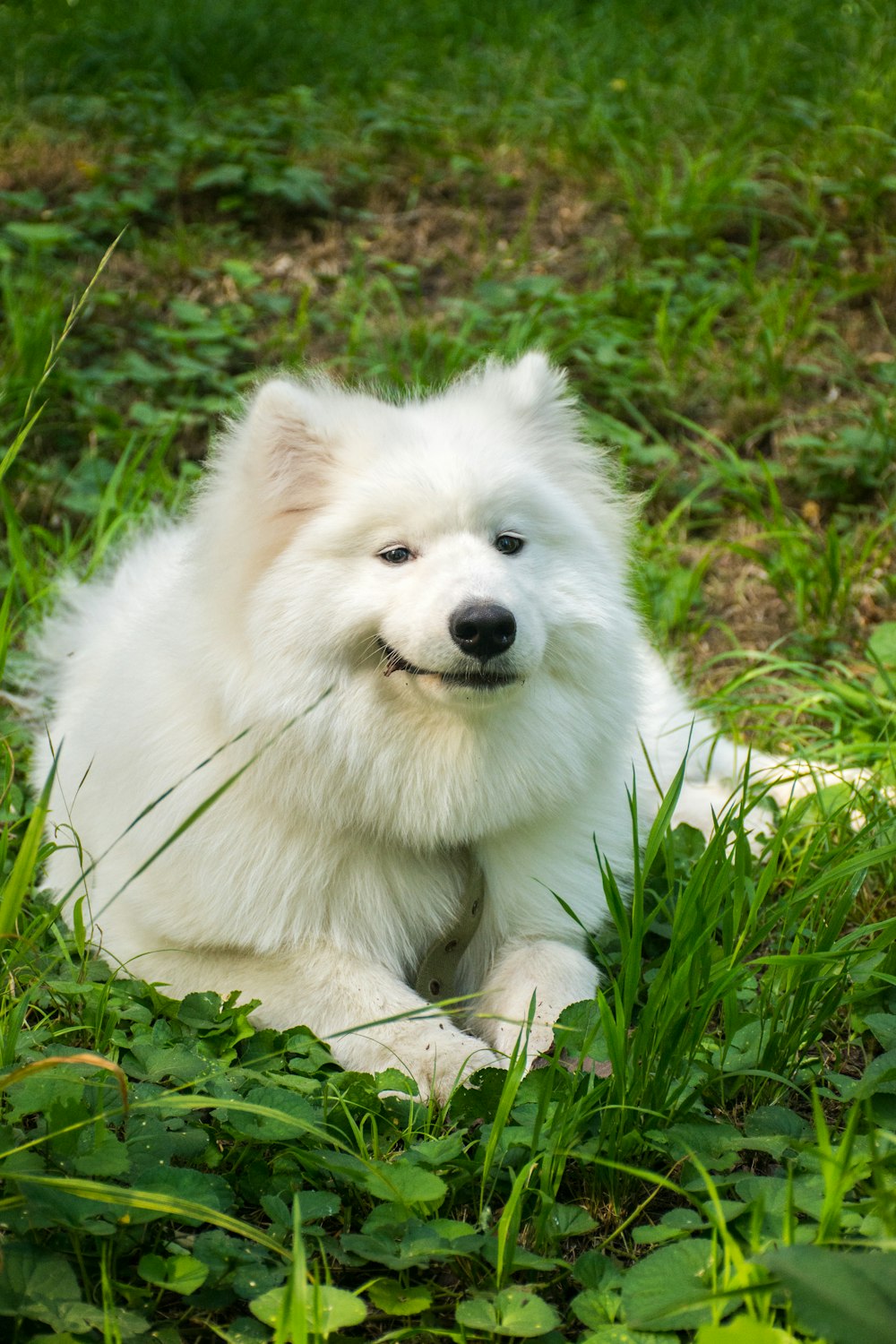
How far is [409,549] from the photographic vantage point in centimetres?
232

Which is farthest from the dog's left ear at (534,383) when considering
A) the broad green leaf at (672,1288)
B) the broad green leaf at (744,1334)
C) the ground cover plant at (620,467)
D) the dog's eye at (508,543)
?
the broad green leaf at (744,1334)

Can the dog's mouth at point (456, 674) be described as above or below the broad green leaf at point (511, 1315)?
above

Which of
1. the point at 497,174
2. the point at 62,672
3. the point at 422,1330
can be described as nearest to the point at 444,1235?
the point at 422,1330

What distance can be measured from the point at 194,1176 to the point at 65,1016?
0.64 m

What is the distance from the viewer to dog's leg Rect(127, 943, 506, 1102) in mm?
2172

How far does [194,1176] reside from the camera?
5.49ft

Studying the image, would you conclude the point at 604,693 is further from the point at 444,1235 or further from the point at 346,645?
the point at 444,1235

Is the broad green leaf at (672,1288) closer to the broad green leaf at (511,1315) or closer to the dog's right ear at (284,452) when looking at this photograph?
the broad green leaf at (511,1315)

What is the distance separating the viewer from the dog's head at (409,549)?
2197mm

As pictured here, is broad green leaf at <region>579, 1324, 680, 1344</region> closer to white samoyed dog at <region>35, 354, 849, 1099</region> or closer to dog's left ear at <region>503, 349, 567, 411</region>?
white samoyed dog at <region>35, 354, 849, 1099</region>

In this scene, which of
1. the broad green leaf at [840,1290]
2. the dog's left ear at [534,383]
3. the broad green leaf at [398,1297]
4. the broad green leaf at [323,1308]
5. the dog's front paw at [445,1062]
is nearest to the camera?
the broad green leaf at [840,1290]

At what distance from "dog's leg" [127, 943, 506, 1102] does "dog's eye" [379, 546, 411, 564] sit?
0.77 m

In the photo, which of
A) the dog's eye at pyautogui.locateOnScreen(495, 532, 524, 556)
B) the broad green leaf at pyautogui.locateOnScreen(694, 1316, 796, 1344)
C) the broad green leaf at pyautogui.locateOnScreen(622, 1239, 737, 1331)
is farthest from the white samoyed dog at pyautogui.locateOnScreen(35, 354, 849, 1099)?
the broad green leaf at pyautogui.locateOnScreen(694, 1316, 796, 1344)

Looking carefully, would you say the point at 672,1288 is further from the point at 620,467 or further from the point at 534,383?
the point at 620,467
